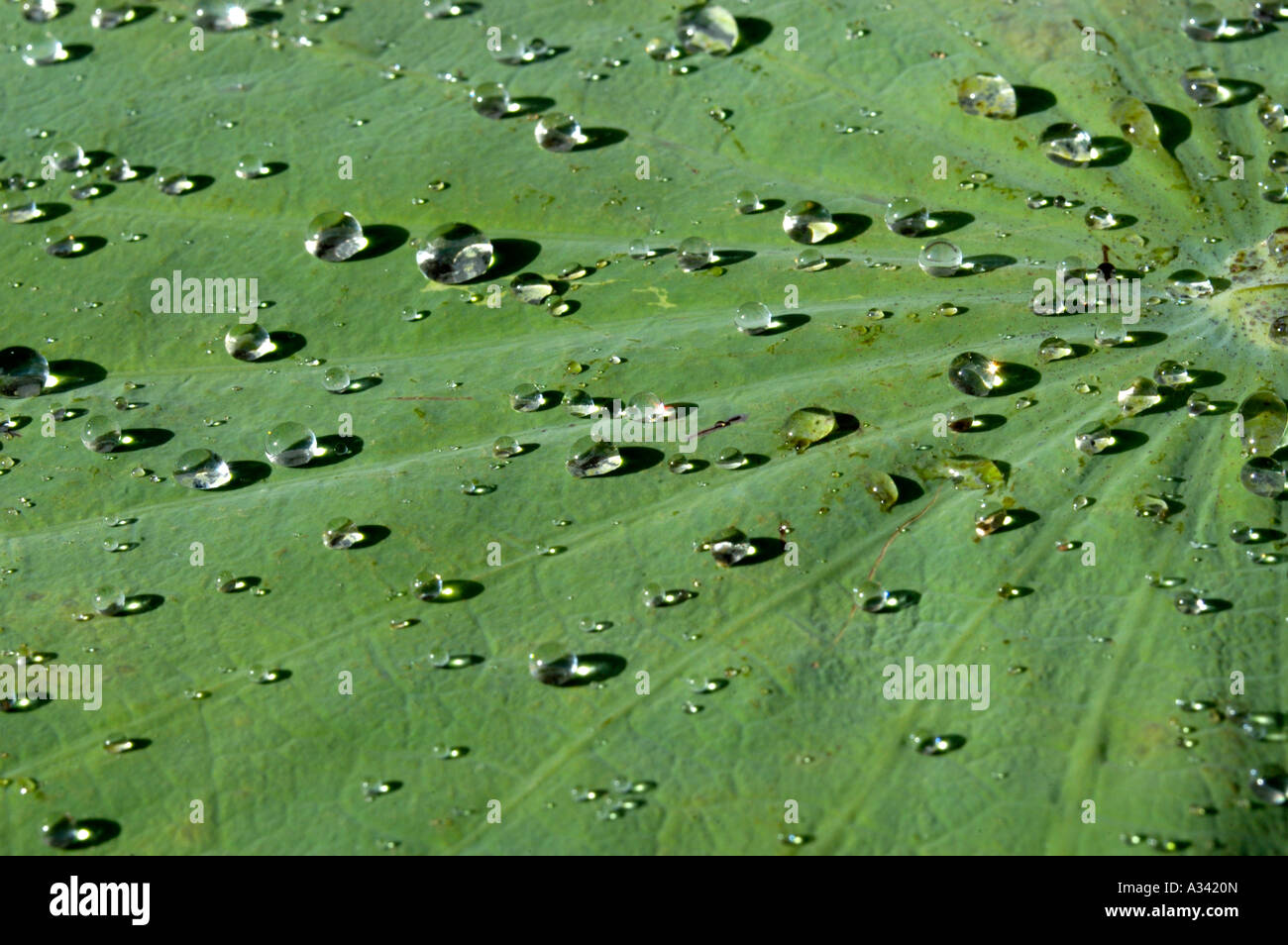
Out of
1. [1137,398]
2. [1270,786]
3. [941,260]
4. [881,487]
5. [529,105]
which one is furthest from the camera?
[529,105]

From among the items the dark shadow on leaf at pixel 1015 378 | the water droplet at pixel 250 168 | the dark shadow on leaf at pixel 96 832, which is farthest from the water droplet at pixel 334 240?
the dark shadow on leaf at pixel 1015 378

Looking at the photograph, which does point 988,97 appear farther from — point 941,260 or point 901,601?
point 901,601

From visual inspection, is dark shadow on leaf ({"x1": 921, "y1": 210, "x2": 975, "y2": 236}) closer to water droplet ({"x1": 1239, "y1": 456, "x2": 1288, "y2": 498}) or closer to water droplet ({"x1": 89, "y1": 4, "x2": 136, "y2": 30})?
water droplet ({"x1": 1239, "y1": 456, "x2": 1288, "y2": 498})

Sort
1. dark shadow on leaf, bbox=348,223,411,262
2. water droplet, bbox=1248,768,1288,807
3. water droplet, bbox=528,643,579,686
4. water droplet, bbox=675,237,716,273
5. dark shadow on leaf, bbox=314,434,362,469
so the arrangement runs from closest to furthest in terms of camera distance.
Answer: water droplet, bbox=1248,768,1288,807, water droplet, bbox=528,643,579,686, dark shadow on leaf, bbox=314,434,362,469, water droplet, bbox=675,237,716,273, dark shadow on leaf, bbox=348,223,411,262

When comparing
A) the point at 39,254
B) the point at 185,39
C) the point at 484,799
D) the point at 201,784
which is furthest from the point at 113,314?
the point at 484,799

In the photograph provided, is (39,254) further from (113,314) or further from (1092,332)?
(1092,332)

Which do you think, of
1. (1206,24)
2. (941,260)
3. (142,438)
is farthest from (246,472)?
(1206,24)

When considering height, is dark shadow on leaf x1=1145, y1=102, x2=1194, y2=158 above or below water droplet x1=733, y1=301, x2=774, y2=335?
above

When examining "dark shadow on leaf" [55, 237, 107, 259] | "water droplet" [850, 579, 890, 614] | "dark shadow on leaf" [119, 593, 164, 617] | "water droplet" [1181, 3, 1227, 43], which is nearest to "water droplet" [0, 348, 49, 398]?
"dark shadow on leaf" [55, 237, 107, 259]
